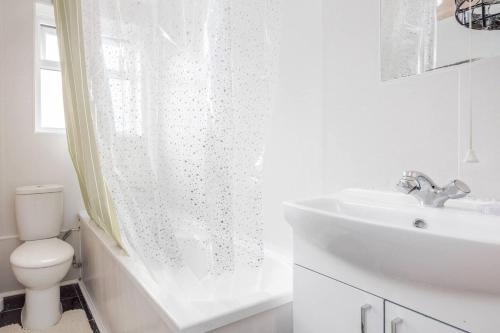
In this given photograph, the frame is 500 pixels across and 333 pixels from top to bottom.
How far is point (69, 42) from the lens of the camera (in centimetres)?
185

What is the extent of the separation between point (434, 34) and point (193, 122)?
80 centimetres

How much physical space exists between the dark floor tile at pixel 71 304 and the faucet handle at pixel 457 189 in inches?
92.8

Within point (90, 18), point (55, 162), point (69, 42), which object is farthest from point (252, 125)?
point (55, 162)

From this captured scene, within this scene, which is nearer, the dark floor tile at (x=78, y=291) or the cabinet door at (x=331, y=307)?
the cabinet door at (x=331, y=307)

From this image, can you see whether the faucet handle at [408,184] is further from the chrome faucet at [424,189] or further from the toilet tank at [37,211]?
the toilet tank at [37,211]

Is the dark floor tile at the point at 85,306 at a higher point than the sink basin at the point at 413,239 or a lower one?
lower

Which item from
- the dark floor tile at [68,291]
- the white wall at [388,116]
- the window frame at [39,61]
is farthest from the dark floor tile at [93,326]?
the white wall at [388,116]

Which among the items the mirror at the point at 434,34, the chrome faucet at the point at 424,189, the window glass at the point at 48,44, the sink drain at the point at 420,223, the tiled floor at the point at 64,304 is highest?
the window glass at the point at 48,44

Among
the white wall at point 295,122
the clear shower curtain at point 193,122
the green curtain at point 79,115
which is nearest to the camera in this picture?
the clear shower curtain at point 193,122

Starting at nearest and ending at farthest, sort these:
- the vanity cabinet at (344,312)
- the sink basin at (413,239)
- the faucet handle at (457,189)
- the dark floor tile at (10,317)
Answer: the sink basin at (413,239), the vanity cabinet at (344,312), the faucet handle at (457,189), the dark floor tile at (10,317)

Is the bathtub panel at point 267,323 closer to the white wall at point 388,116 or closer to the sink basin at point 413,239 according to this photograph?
the sink basin at point 413,239

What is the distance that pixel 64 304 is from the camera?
7.25ft

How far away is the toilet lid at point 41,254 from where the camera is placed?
1.77 m

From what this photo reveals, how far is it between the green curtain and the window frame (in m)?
0.39
